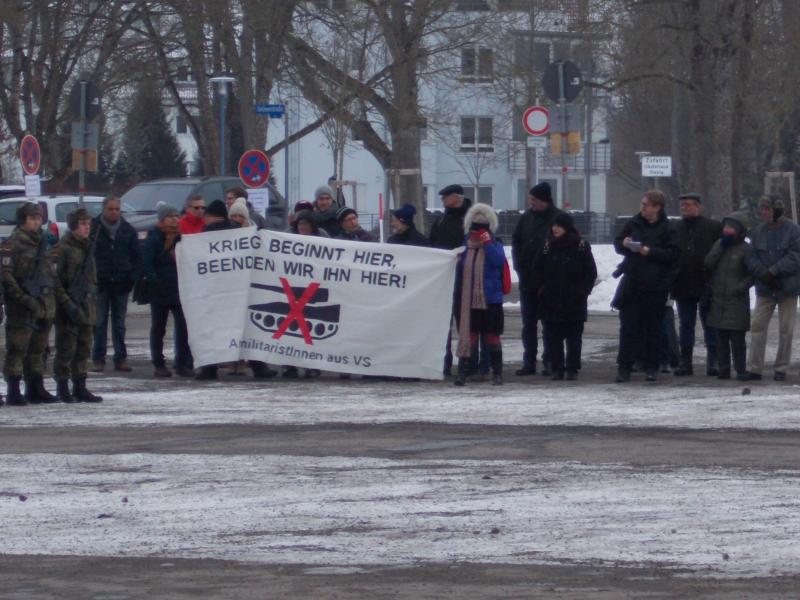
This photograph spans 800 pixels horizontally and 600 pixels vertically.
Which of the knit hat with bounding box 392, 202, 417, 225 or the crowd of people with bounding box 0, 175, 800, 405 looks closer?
the crowd of people with bounding box 0, 175, 800, 405

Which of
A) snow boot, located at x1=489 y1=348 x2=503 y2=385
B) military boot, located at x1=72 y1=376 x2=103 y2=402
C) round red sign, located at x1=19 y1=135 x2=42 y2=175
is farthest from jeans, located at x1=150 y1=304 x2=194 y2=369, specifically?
round red sign, located at x1=19 y1=135 x2=42 y2=175

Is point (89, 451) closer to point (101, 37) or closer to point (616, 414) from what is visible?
point (616, 414)

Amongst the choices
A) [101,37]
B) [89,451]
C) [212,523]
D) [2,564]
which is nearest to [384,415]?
[89,451]

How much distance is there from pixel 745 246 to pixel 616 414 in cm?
323

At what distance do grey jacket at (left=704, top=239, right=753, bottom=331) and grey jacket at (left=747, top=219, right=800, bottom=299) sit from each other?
0.32 feet

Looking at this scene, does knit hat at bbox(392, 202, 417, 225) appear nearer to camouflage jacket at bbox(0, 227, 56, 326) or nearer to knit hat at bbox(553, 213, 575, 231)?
knit hat at bbox(553, 213, 575, 231)

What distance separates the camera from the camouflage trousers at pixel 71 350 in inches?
565

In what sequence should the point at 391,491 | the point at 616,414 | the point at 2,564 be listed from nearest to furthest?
the point at 2,564 → the point at 391,491 → the point at 616,414

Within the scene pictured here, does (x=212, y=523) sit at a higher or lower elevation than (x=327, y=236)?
lower

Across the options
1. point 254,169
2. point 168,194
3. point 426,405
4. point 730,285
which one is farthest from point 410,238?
point 168,194

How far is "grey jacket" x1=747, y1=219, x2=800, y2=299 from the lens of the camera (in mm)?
15469

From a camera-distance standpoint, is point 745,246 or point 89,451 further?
point 745,246

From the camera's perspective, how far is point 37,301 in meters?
14.0

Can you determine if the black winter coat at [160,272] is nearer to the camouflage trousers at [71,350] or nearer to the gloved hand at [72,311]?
the camouflage trousers at [71,350]
